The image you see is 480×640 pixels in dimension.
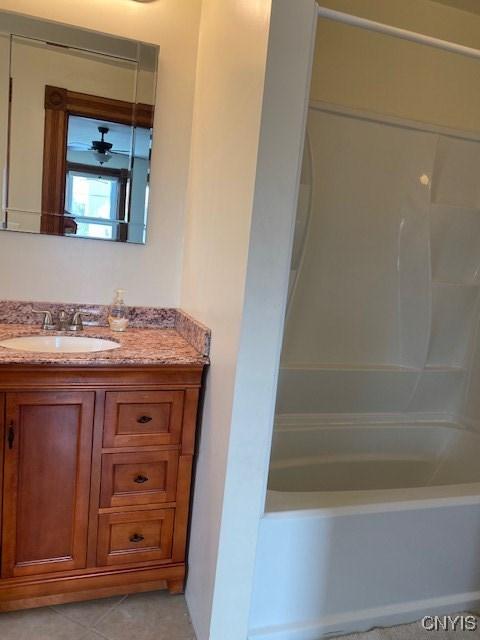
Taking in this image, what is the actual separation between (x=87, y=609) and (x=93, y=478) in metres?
0.48

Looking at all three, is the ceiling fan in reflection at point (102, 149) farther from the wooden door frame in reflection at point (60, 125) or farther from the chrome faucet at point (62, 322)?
the chrome faucet at point (62, 322)

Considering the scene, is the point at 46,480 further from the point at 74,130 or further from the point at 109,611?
the point at 74,130

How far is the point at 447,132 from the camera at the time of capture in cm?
228

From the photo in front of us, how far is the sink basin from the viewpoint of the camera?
1.74 metres

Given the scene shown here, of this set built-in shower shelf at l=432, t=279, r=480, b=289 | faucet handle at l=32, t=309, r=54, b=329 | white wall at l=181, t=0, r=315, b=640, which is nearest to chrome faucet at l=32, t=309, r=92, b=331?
faucet handle at l=32, t=309, r=54, b=329

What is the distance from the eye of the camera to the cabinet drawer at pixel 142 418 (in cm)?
157

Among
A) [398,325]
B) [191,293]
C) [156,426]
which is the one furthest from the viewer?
[398,325]

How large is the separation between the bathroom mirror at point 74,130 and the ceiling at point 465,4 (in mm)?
1373

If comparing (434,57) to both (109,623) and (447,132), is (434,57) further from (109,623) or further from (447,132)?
(109,623)

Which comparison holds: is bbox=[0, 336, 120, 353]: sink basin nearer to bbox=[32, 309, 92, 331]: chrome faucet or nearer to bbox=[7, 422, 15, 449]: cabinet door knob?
bbox=[32, 309, 92, 331]: chrome faucet

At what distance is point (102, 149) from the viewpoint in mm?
1929

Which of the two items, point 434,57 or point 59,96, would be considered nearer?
point 59,96

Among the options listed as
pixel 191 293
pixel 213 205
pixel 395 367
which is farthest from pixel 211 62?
pixel 395 367

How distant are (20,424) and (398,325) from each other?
1.77 metres
